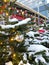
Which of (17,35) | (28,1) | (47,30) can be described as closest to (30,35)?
(17,35)

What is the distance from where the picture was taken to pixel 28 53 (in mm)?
2359

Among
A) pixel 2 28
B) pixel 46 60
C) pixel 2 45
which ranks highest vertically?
pixel 2 28

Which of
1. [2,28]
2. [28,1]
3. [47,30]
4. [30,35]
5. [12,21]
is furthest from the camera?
[28,1]

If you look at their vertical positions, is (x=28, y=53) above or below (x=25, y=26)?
below

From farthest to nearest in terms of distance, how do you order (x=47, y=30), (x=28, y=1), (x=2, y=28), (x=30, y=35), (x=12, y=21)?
1. (x=28, y=1)
2. (x=47, y=30)
3. (x=30, y=35)
4. (x=12, y=21)
5. (x=2, y=28)

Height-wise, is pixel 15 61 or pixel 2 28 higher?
pixel 2 28

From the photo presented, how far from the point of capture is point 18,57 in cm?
223

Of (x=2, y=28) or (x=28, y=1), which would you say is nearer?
(x=2, y=28)

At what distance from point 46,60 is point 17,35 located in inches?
22.8

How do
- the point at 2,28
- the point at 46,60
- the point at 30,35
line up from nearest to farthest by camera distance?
1. the point at 2,28
2. the point at 46,60
3. the point at 30,35

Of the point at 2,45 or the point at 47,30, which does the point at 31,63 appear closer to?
the point at 2,45

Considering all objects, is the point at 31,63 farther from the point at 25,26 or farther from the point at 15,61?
the point at 25,26

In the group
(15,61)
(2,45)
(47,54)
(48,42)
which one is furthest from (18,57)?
(48,42)

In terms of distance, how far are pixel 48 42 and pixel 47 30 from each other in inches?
36.7
